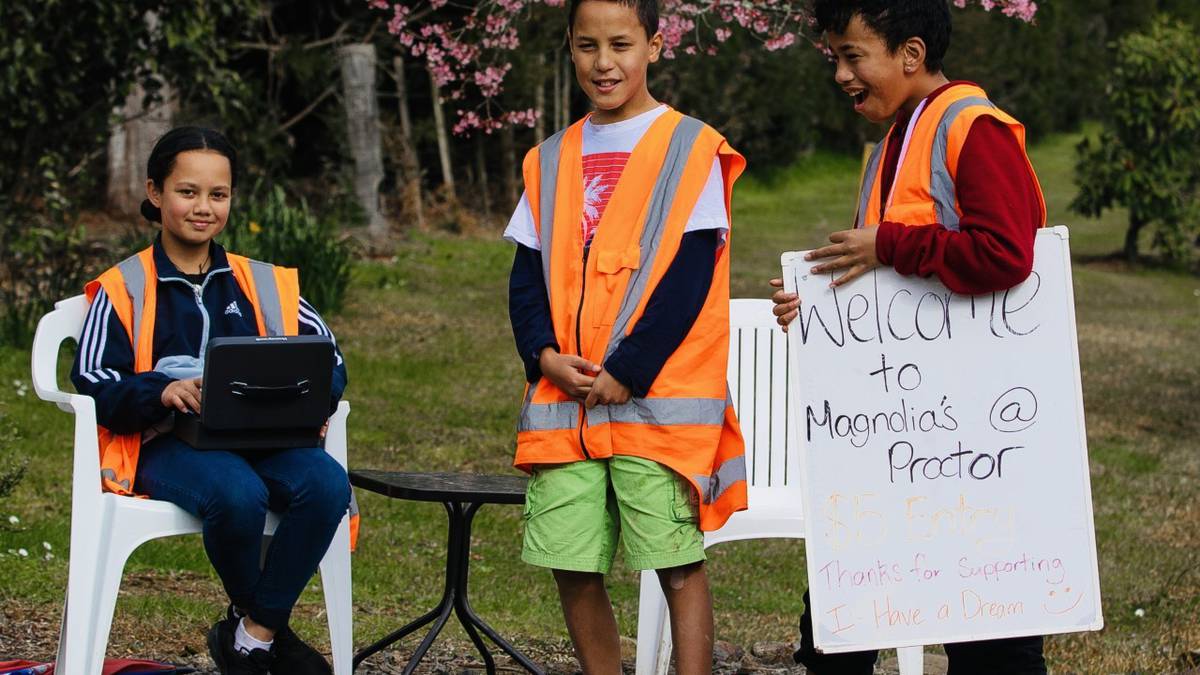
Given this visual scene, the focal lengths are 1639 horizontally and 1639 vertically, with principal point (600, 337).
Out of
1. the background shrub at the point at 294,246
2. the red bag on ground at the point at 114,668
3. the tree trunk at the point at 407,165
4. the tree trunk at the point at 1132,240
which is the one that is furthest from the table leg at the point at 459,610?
the tree trunk at the point at 1132,240

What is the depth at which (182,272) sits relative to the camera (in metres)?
3.66

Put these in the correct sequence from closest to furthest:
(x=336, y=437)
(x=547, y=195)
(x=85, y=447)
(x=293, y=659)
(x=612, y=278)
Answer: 1. (x=612, y=278)
2. (x=547, y=195)
3. (x=85, y=447)
4. (x=293, y=659)
5. (x=336, y=437)

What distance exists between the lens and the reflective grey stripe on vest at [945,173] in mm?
2799

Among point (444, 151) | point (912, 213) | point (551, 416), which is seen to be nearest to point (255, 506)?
point (551, 416)

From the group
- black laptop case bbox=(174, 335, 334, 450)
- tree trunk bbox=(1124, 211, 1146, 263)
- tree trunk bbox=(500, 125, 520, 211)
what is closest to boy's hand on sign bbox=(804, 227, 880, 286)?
black laptop case bbox=(174, 335, 334, 450)

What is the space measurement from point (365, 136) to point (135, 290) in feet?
32.7

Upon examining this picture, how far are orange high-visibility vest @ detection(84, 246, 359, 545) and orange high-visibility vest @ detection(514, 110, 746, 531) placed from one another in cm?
90

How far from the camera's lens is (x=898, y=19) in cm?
285

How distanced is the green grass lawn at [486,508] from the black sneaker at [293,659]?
30.1 inches

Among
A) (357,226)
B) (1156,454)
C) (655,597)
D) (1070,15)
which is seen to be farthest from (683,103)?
(655,597)

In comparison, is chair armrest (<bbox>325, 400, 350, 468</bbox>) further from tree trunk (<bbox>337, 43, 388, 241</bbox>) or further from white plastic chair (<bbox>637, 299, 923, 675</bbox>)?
tree trunk (<bbox>337, 43, 388, 241</bbox>)

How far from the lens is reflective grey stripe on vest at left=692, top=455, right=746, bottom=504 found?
2963mm

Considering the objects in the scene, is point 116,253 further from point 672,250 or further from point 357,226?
point 672,250

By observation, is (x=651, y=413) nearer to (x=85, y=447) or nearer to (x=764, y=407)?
(x=85, y=447)
